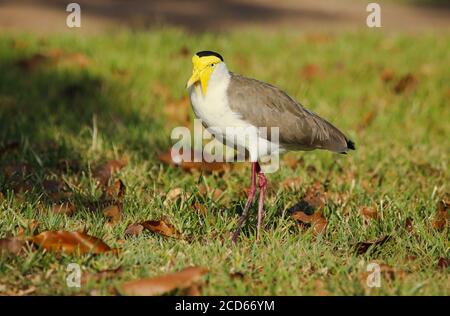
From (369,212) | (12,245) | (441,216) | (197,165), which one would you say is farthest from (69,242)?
(441,216)

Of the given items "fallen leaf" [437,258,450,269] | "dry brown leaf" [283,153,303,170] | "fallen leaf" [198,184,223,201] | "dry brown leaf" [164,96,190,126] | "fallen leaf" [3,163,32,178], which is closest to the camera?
"fallen leaf" [437,258,450,269]

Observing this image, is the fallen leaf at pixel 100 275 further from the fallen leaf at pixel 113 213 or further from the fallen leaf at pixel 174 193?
the fallen leaf at pixel 174 193

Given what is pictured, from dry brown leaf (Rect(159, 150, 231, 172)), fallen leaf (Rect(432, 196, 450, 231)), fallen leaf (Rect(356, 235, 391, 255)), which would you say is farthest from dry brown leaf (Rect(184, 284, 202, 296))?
dry brown leaf (Rect(159, 150, 231, 172))

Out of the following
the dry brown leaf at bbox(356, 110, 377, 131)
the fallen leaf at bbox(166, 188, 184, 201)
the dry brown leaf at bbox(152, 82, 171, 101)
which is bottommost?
the fallen leaf at bbox(166, 188, 184, 201)

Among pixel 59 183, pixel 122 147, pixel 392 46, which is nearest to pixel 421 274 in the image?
pixel 59 183

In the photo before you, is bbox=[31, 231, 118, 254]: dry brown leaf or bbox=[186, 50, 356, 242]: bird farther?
bbox=[186, 50, 356, 242]: bird

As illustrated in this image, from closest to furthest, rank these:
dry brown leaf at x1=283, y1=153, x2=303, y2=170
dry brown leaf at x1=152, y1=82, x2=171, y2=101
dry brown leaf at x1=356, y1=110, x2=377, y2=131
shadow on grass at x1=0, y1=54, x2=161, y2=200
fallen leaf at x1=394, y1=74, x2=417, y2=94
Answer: shadow on grass at x1=0, y1=54, x2=161, y2=200, dry brown leaf at x1=283, y1=153, x2=303, y2=170, dry brown leaf at x1=356, y1=110, x2=377, y2=131, dry brown leaf at x1=152, y1=82, x2=171, y2=101, fallen leaf at x1=394, y1=74, x2=417, y2=94

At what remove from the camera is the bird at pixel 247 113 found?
4098mm

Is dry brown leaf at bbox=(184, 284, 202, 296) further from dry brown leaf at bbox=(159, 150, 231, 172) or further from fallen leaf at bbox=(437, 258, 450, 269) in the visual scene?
dry brown leaf at bbox=(159, 150, 231, 172)

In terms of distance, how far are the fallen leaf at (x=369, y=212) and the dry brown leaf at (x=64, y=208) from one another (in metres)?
1.56

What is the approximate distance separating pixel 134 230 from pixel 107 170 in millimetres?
1250

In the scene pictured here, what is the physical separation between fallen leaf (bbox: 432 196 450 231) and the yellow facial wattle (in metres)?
1.41

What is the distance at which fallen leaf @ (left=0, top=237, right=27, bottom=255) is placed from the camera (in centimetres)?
357

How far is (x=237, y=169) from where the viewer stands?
562 cm
